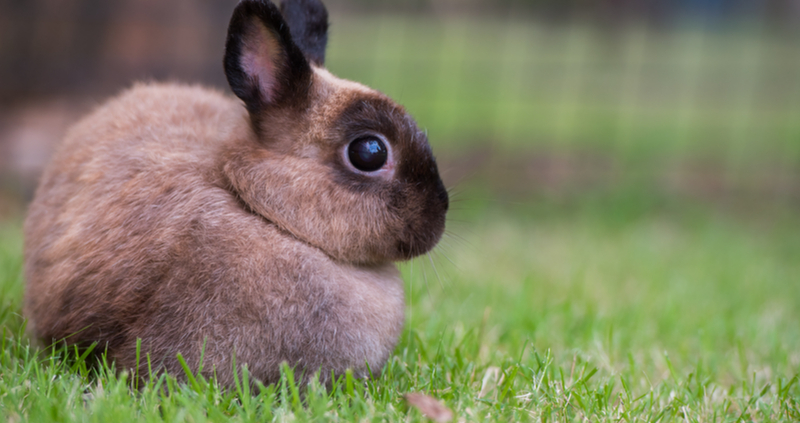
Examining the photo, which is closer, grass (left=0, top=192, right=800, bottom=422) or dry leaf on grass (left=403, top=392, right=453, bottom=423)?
dry leaf on grass (left=403, top=392, right=453, bottom=423)

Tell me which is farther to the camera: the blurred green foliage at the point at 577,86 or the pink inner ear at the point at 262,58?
the blurred green foliage at the point at 577,86

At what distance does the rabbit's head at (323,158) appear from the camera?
2.24 meters

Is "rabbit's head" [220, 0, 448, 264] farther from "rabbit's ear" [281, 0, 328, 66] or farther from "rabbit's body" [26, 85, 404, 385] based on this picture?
"rabbit's ear" [281, 0, 328, 66]

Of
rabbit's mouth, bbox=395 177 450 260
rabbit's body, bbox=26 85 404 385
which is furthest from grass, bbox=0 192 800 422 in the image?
rabbit's mouth, bbox=395 177 450 260

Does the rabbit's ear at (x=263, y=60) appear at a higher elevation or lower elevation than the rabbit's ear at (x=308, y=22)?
lower

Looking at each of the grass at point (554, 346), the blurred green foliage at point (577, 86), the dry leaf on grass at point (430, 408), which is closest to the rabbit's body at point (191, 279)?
the grass at point (554, 346)

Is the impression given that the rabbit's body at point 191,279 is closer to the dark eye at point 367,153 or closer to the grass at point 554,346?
the grass at point 554,346

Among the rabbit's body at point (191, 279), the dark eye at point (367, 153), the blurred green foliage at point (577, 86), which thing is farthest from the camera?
the blurred green foliage at point (577, 86)

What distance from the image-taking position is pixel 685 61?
11938 mm

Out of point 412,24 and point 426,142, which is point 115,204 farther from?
point 412,24

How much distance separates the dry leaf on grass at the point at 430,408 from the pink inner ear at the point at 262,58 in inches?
43.8

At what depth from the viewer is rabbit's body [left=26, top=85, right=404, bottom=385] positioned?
207 cm

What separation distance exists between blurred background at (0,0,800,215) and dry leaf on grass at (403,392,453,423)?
9.78 ft

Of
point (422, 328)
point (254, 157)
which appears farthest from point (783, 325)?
point (254, 157)
